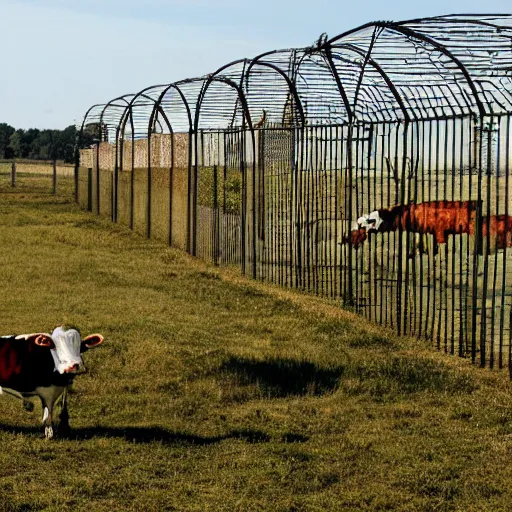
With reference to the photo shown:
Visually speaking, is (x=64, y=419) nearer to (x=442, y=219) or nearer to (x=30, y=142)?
(x=442, y=219)

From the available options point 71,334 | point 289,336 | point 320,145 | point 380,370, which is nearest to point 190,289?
point 320,145

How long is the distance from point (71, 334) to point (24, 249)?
11.1m

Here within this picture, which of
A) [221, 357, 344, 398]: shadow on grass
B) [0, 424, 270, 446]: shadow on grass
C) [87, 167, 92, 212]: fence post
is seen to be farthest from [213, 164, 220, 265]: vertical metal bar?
[87, 167, 92, 212]: fence post

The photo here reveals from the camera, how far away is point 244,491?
5328mm

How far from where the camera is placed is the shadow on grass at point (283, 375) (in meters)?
7.53

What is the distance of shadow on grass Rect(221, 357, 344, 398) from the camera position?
7530 mm

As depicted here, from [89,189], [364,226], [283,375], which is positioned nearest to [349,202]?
[364,226]

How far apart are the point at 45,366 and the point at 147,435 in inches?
28.1

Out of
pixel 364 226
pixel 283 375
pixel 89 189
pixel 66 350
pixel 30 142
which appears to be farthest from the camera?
pixel 30 142

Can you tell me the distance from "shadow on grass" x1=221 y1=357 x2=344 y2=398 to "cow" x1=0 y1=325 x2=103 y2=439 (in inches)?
65.3

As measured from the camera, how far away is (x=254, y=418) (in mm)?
6742

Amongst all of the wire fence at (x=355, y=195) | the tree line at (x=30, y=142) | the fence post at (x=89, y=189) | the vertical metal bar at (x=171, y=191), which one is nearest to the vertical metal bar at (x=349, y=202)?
the wire fence at (x=355, y=195)

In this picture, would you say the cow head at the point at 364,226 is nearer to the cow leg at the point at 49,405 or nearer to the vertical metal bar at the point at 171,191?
the cow leg at the point at 49,405

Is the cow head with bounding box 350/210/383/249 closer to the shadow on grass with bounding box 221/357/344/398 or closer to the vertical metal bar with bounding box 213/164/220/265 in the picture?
the shadow on grass with bounding box 221/357/344/398
